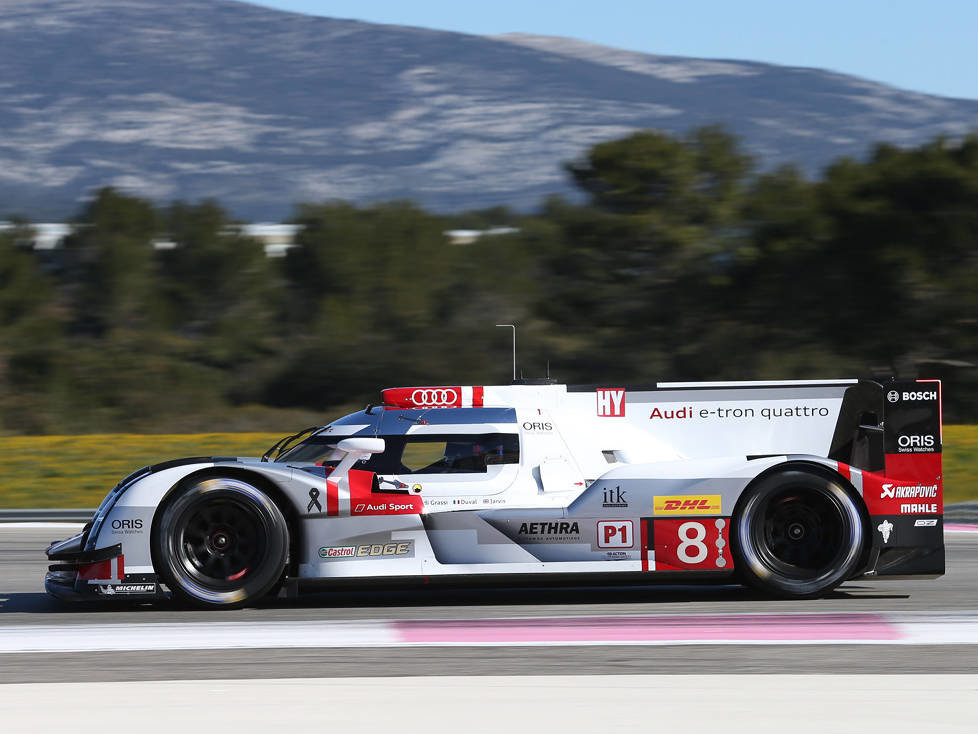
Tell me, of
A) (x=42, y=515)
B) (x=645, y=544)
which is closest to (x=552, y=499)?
(x=645, y=544)

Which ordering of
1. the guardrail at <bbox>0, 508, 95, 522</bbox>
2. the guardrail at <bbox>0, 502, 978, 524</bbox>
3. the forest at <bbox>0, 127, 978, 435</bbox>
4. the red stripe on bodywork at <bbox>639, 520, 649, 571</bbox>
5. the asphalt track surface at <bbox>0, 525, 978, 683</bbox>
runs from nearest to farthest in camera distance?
the asphalt track surface at <bbox>0, 525, 978, 683</bbox>
the red stripe on bodywork at <bbox>639, 520, 649, 571</bbox>
the guardrail at <bbox>0, 502, 978, 524</bbox>
the guardrail at <bbox>0, 508, 95, 522</bbox>
the forest at <bbox>0, 127, 978, 435</bbox>

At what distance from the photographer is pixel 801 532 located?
7941mm

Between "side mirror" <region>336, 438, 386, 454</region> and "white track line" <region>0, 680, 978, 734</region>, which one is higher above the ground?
"side mirror" <region>336, 438, 386, 454</region>

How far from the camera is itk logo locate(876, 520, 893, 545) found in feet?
25.8

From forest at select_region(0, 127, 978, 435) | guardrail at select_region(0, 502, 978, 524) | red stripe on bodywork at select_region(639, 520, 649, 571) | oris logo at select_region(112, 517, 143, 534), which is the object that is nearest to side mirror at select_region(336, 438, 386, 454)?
oris logo at select_region(112, 517, 143, 534)

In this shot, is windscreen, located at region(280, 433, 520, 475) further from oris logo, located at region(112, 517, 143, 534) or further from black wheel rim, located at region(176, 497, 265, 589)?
oris logo, located at region(112, 517, 143, 534)

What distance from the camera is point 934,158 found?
2997 cm

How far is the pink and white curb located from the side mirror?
1.01 meters

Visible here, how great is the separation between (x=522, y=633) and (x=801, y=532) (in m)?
2.08

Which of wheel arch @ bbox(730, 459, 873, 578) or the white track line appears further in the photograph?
wheel arch @ bbox(730, 459, 873, 578)

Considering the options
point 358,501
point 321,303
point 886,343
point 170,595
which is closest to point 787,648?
point 358,501

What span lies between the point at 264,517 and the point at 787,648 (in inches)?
120

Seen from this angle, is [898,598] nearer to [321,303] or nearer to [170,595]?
[170,595]

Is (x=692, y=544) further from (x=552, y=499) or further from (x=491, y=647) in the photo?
(x=491, y=647)
